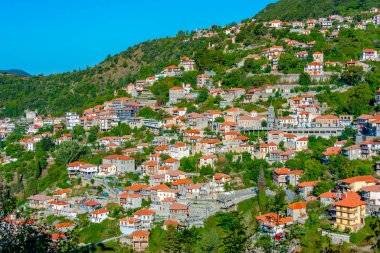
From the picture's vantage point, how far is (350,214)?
23.5 metres

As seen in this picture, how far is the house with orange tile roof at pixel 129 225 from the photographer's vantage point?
2703 cm

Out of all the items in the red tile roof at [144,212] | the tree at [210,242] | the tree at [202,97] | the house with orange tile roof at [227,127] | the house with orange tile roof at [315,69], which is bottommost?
the tree at [210,242]

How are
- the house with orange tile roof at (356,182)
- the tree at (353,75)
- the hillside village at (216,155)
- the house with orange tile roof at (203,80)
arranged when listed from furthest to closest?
the house with orange tile roof at (203,80) < the tree at (353,75) < the hillside village at (216,155) < the house with orange tile roof at (356,182)

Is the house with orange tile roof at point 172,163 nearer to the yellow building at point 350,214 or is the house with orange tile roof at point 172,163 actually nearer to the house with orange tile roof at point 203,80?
the yellow building at point 350,214

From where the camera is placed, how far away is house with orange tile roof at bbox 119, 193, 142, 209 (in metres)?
29.2

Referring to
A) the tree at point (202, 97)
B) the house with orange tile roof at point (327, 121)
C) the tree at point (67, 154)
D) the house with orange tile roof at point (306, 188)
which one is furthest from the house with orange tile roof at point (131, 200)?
the tree at point (202, 97)

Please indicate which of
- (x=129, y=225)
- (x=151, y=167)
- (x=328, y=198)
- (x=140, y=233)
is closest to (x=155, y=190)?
(x=129, y=225)

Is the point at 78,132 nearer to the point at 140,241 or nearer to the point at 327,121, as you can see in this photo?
the point at 327,121

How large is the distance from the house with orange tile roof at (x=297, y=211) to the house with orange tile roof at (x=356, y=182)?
6.81 feet

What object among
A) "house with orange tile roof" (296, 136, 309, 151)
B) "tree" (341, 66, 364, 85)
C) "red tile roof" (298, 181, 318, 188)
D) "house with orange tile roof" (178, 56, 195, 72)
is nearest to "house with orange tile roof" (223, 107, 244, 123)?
"house with orange tile roof" (296, 136, 309, 151)

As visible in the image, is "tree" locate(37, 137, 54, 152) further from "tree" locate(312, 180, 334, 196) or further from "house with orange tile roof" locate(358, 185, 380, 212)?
"house with orange tile roof" locate(358, 185, 380, 212)

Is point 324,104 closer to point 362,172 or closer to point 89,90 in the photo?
point 362,172

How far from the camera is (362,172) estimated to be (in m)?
27.5

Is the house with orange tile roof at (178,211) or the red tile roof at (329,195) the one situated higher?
the red tile roof at (329,195)
